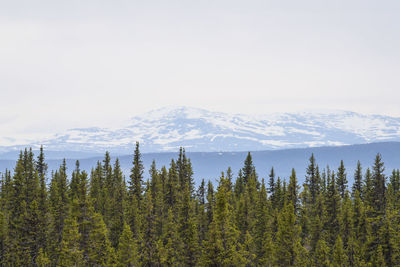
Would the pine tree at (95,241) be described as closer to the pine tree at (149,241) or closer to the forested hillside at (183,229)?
the forested hillside at (183,229)

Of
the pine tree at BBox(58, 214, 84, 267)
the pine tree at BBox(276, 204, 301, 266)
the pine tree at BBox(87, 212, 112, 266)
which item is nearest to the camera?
the pine tree at BBox(58, 214, 84, 267)

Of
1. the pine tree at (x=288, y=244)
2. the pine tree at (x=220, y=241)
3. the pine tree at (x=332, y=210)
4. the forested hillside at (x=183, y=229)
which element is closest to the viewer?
the pine tree at (x=220, y=241)

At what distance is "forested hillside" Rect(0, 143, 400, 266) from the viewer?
4884 centimetres

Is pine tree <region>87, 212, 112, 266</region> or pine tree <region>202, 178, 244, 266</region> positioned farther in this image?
pine tree <region>87, 212, 112, 266</region>

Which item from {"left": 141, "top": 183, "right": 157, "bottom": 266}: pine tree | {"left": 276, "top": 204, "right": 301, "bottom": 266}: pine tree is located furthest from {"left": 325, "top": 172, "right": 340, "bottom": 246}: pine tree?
{"left": 141, "top": 183, "right": 157, "bottom": 266}: pine tree

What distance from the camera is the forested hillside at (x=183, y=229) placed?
48.8 metres

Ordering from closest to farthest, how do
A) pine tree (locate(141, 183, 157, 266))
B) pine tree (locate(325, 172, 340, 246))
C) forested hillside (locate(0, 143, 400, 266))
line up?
forested hillside (locate(0, 143, 400, 266))
pine tree (locate(141, 183, 157, 266))
pine tree (locate(325, 172, 340, 246))

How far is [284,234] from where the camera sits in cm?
5128

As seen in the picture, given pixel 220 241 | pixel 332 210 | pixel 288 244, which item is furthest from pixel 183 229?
pixel 332 210

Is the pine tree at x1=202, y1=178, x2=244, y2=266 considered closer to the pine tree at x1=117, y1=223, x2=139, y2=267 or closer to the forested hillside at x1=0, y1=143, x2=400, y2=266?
the forested hillside at x1=0, y1=143, x2=400, y2=266

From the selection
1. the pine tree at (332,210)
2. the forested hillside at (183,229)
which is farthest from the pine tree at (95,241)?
the pine tree at (332,210)

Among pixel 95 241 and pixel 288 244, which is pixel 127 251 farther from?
pixel 288 244

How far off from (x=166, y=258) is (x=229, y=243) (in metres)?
9.90

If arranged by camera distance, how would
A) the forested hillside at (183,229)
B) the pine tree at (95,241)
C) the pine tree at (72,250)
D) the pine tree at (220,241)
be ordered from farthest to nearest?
the pine tree at (95,241) < the forested hillside at (183,229) < the pine tree at (72,250) < the pine tree at (220,241)
